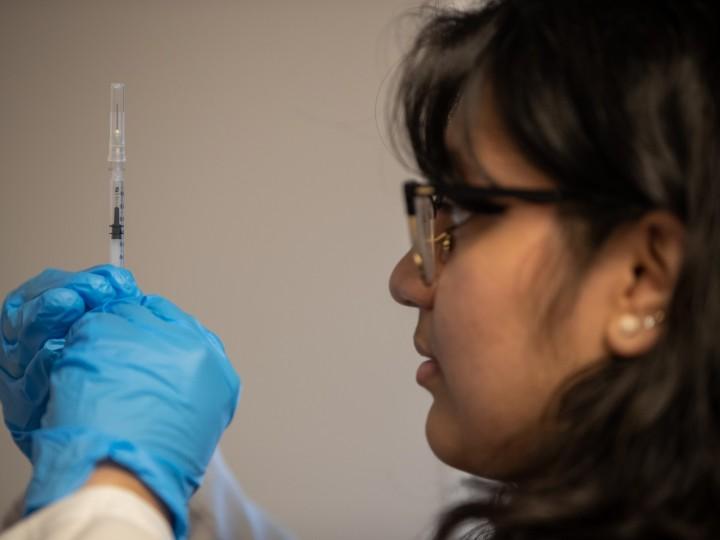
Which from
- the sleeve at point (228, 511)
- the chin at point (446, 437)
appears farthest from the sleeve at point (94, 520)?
the sleeve at point (228, 511)

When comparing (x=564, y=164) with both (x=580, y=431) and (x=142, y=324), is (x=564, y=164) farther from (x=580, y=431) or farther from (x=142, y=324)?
(x=142, y=324)

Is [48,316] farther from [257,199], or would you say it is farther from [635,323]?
[635,323]

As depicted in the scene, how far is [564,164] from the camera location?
69 centimetres

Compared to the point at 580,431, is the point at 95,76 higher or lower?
higher

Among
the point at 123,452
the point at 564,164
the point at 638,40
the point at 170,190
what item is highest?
the point at 638,40

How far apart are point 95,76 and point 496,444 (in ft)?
3.60

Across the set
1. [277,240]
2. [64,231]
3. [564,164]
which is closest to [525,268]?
[564,164]

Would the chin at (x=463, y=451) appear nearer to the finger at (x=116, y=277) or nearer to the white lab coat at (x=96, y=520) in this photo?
the white lab coat at (x=96, y=520)

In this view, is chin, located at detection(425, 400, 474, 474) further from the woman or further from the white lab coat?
the white lab coat

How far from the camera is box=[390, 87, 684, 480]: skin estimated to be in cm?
69

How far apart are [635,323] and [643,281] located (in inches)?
1.5

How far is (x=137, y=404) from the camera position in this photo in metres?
0.87

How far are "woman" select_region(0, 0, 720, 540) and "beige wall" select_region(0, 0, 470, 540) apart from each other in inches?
25.0

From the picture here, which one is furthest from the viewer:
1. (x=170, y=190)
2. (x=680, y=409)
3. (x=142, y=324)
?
(x=170, y=190)
